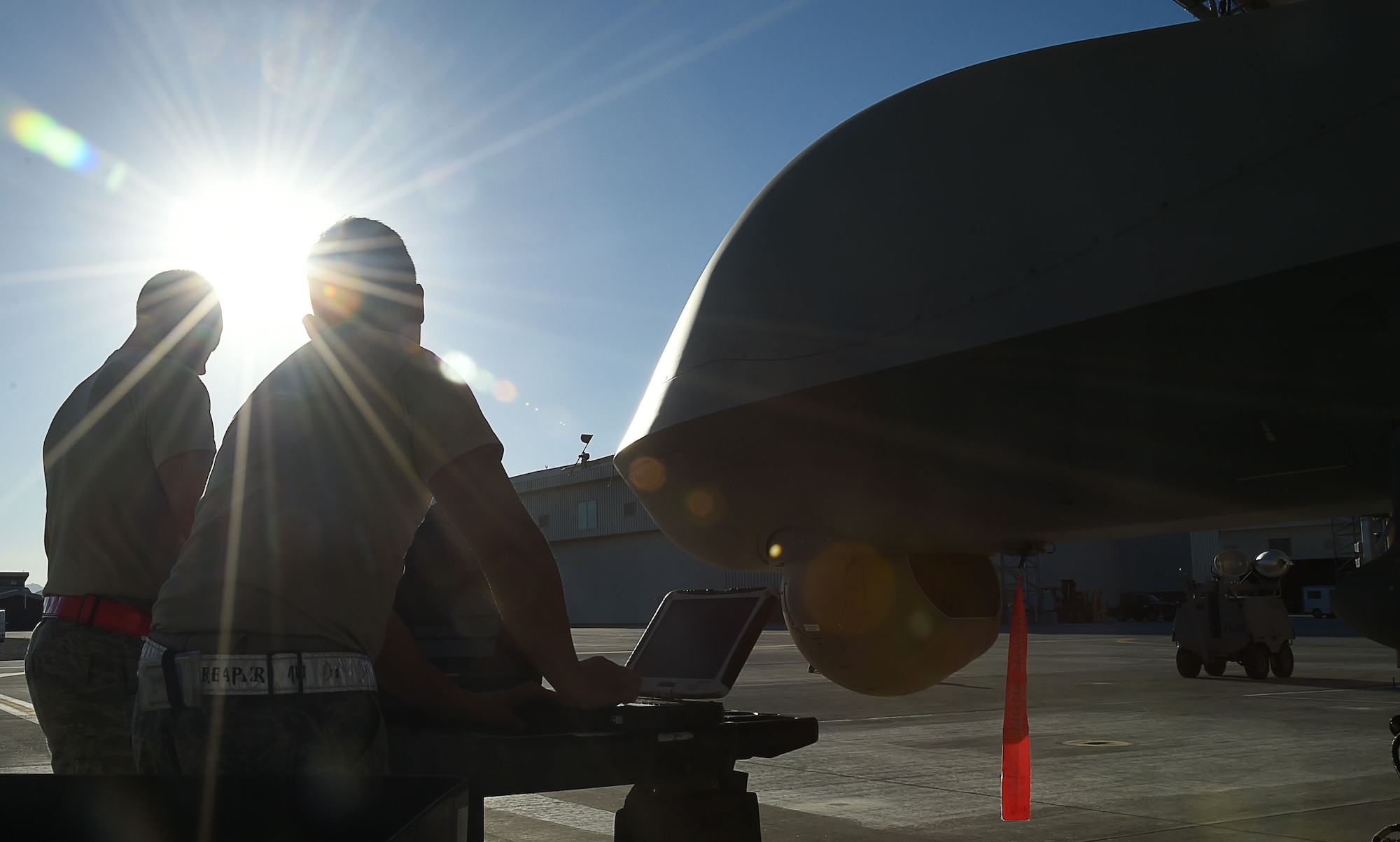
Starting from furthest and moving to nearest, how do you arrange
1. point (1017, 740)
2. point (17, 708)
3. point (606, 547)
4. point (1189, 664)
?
1. point (606, 547)
2. point (1189, 664)
3. point (17, 708)
4. point (1017, 740)

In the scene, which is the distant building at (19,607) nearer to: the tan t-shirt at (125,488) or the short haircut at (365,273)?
the tan t-shirt at (125,488)

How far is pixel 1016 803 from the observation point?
12.6ft

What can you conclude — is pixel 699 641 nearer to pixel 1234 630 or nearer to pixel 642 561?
pixel 1234 630

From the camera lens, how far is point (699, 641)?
129 inches

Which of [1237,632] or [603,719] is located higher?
[603,719]

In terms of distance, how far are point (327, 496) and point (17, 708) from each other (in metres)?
Result: 12.9

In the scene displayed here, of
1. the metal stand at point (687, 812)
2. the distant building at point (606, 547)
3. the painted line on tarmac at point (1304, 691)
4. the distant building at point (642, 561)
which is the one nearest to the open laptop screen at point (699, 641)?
the metal stand at point (687, 812)

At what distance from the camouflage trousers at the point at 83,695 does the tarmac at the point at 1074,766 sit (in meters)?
3.03

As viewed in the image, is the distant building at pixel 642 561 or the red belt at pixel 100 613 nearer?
the red belt at pixel 100 613

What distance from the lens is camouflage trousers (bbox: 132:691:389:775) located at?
1906 millimetres

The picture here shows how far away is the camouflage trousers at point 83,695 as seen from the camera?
3.00 meters

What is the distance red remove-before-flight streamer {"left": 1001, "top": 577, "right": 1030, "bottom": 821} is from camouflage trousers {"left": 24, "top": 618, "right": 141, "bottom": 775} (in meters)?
2.91

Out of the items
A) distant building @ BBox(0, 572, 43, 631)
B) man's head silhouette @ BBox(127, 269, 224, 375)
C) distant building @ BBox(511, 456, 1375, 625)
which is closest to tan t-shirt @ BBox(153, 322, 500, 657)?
man's head silhouette @ BBox(127, 269, 224, 375)

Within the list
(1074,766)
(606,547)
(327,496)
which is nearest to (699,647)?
(327,496)
